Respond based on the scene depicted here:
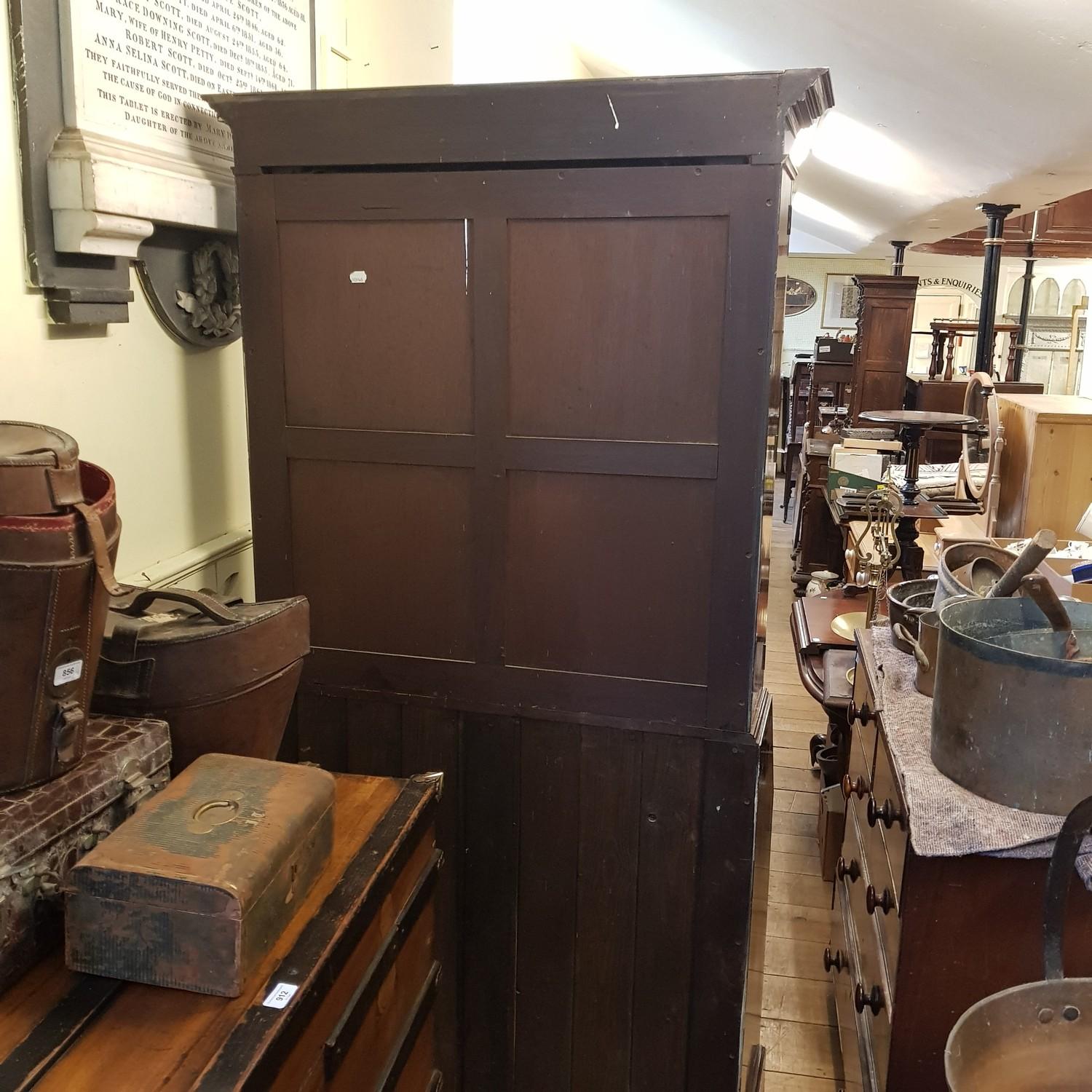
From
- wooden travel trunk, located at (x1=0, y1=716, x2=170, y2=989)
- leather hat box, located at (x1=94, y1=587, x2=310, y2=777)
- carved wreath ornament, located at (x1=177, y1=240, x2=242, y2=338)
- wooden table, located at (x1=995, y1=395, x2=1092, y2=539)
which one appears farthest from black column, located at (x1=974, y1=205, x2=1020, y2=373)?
wooden travel trunk, located at (x1=0, y1=716, x2=170, y2=989)

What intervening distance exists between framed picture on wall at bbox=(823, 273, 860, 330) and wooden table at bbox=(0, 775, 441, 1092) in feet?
44.4

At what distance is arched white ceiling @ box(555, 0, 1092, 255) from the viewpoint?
2.34m

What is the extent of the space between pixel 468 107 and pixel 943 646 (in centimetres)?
104

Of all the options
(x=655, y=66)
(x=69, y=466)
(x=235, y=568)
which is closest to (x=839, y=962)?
(x=235, y=568)

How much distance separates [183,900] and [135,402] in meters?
0.98

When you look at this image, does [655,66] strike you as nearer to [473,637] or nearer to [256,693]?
[473,637]

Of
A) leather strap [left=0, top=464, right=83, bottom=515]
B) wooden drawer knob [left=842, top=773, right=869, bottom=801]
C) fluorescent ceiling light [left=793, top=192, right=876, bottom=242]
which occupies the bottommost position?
wooden drawer knob [left=842, top=773, right=869, bottom=801]

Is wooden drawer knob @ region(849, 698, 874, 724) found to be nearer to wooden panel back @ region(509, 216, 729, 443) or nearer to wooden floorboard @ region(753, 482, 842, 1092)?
wooden floorboard @ region(753, 482, 842, 1092)

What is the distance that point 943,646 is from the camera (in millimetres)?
1472

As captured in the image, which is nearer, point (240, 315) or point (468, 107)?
point (468, 107)

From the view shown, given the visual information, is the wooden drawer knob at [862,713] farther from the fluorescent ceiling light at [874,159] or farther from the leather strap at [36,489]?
the fluorescent ceiling light at [874,159]

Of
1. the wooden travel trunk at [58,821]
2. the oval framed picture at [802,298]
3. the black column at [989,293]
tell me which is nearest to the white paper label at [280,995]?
the wooden travel trunk at [58,821]

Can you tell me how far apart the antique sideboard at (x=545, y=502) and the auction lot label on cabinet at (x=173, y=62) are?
0.09m

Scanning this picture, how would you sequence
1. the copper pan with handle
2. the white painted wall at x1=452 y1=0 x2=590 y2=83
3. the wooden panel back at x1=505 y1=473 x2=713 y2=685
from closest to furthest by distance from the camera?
the copper pan with handle, the wooden panel back at x1=505 y1=473 x2=713 y2=685, the white painted wall at x1=452 y1=0 x2=590 y2=83
